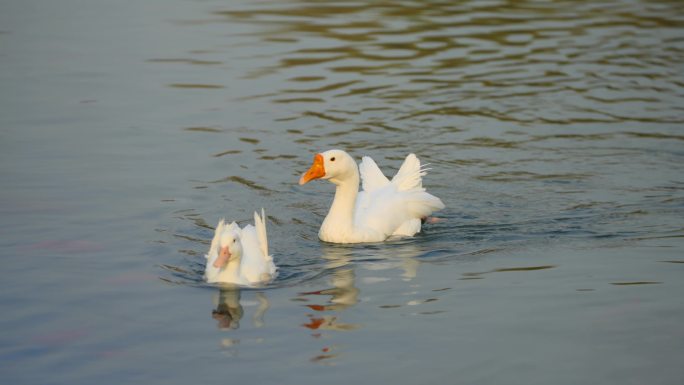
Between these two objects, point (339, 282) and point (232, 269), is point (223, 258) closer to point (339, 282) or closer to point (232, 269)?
point (232, 269)

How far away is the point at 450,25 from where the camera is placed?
2314 cm

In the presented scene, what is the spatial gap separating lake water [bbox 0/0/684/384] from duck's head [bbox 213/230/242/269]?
335 mm

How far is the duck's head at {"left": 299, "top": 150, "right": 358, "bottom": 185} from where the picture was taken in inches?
458

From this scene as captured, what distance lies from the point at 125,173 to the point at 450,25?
430 inches

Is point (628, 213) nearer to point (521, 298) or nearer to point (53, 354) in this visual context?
point (521, 298)

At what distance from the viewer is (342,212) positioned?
1169cm

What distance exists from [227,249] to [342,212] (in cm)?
218

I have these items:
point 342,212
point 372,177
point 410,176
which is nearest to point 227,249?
point 342,212

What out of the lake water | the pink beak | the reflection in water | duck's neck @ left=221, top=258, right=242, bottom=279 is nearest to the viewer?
the lake water

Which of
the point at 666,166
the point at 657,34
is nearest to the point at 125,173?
the point at 666,166

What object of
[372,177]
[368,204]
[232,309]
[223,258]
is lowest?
[232,309]

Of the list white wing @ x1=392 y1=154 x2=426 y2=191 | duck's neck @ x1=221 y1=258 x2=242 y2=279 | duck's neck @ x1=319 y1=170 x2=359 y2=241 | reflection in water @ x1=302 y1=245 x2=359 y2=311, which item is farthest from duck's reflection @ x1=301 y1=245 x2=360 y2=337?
white wing @ x1=392 y1=154 x2=426 y2=191

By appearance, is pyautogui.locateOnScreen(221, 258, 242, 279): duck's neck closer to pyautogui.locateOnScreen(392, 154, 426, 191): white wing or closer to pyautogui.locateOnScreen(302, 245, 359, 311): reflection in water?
pyautogui.locateOnScreen(302, 245, 359, 311): reflection in water

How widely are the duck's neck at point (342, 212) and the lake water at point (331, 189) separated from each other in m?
0.27
